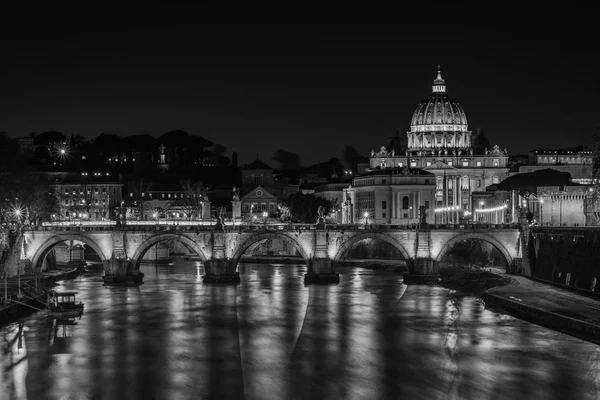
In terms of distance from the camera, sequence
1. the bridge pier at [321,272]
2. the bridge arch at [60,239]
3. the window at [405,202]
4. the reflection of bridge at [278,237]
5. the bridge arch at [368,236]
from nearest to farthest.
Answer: the bridge pier at [321,272], the reflection of bridge at [278,237], the bridge arch at [368,236], the bridge arch at [60,239], the window at [405,202]

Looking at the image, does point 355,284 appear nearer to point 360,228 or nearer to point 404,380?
point 360,228

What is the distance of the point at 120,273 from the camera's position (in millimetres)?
71375

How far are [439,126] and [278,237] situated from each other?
366 ft

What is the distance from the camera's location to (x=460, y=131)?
588ft

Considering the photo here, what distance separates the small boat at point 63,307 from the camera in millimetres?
54688

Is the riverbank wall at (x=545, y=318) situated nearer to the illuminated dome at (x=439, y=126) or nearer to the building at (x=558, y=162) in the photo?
the building at (x=558, y=162)

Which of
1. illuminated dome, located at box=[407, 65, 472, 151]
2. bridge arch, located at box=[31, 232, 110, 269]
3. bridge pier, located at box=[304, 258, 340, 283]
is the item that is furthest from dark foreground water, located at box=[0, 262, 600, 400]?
illuminated dome, located at box=[407, 65, 472, 151]

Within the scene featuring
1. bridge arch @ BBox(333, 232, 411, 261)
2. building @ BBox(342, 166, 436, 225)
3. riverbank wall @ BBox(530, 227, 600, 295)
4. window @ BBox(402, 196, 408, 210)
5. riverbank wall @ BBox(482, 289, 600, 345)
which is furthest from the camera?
window @ BBox(402, 196, 408, 210)

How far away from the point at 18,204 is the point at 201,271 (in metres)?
15.9

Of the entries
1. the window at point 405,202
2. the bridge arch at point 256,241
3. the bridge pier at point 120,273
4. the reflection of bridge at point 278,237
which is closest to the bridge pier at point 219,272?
the reflection of bridge at point 278,237

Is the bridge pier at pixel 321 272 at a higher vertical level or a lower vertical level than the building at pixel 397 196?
lower

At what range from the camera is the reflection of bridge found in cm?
7150

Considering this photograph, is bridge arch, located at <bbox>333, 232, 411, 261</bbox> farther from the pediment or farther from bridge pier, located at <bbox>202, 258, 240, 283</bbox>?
the pediment

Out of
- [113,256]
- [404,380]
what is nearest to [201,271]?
[113,256]
